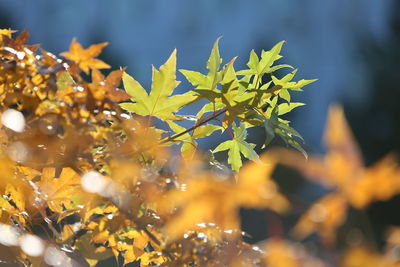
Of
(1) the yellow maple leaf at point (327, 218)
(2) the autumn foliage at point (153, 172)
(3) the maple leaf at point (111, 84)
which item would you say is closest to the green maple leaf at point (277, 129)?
(2) the autumn foliage at point (153, 172)

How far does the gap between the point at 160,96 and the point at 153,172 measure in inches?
4.3

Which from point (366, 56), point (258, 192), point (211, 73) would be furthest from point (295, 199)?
point (366, 56)

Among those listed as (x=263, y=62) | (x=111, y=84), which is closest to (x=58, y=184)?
(x=111, y=84)

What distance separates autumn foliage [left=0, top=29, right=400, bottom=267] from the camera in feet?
0.85

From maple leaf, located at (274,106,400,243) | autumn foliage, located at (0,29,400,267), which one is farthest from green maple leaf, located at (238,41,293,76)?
maple leaf, located at (274,106,400,243)

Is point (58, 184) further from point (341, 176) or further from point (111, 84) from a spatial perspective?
point (341, 176)

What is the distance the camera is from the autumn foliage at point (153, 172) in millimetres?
260

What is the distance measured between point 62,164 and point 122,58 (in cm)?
1082

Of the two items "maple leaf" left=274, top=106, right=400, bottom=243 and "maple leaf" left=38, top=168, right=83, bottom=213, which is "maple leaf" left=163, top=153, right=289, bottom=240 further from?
"maple leaf" left=38, top=168, right=83, bottom=213

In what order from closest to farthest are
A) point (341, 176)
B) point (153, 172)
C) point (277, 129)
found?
1. point (341, 176)
2. point (153, 172)
3. point (277, 129)

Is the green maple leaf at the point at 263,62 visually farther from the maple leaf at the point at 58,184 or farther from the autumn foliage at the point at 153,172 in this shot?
the maple leaf at the point at 58,184

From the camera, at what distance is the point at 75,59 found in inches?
17.6

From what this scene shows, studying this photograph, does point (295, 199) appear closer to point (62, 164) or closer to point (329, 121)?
point (329, 121)

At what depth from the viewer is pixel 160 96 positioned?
50cm
